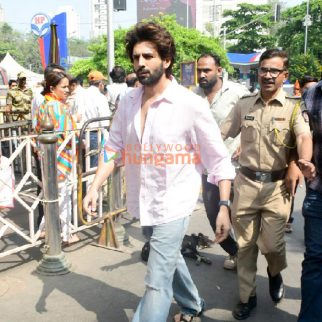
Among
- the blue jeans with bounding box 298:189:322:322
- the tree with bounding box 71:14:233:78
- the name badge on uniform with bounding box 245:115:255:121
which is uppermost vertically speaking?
the tree with bounding box 71:14:233:78

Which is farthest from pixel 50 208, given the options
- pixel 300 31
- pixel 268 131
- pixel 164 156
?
pixel 300 31

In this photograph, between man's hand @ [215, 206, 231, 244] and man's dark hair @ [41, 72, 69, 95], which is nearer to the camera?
man's hand @ [215, 206, 231, 244]

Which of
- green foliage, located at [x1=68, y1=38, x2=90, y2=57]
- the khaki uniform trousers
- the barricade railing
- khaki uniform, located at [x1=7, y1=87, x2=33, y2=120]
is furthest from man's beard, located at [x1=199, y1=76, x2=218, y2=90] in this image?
green foliage, located at [x1=68, y1=38, x2=90, y2=57]

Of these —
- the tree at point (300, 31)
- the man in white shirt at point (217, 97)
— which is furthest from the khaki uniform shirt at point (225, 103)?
the tree at point (300, 31)

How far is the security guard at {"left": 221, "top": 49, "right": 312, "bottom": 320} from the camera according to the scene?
3.17m

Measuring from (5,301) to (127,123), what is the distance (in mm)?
1739

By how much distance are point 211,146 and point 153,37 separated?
0.68 m

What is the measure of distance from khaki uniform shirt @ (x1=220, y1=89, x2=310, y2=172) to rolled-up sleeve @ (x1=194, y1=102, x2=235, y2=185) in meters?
0.66

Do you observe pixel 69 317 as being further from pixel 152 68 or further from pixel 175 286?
pixel 152 68

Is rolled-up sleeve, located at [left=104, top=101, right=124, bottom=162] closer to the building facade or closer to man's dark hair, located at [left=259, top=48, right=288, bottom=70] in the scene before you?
man's dark hair, located at [left=259, top=48, right=288, bottom=70]

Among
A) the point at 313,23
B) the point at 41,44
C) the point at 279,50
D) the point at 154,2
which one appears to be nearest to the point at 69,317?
the point at 279,50

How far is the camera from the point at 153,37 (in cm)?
252

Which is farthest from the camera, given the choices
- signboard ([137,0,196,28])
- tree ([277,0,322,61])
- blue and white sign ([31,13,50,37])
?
signboard ([137,0,196,28])

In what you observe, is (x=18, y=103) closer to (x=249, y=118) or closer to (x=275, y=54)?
(x=249, y=118)
